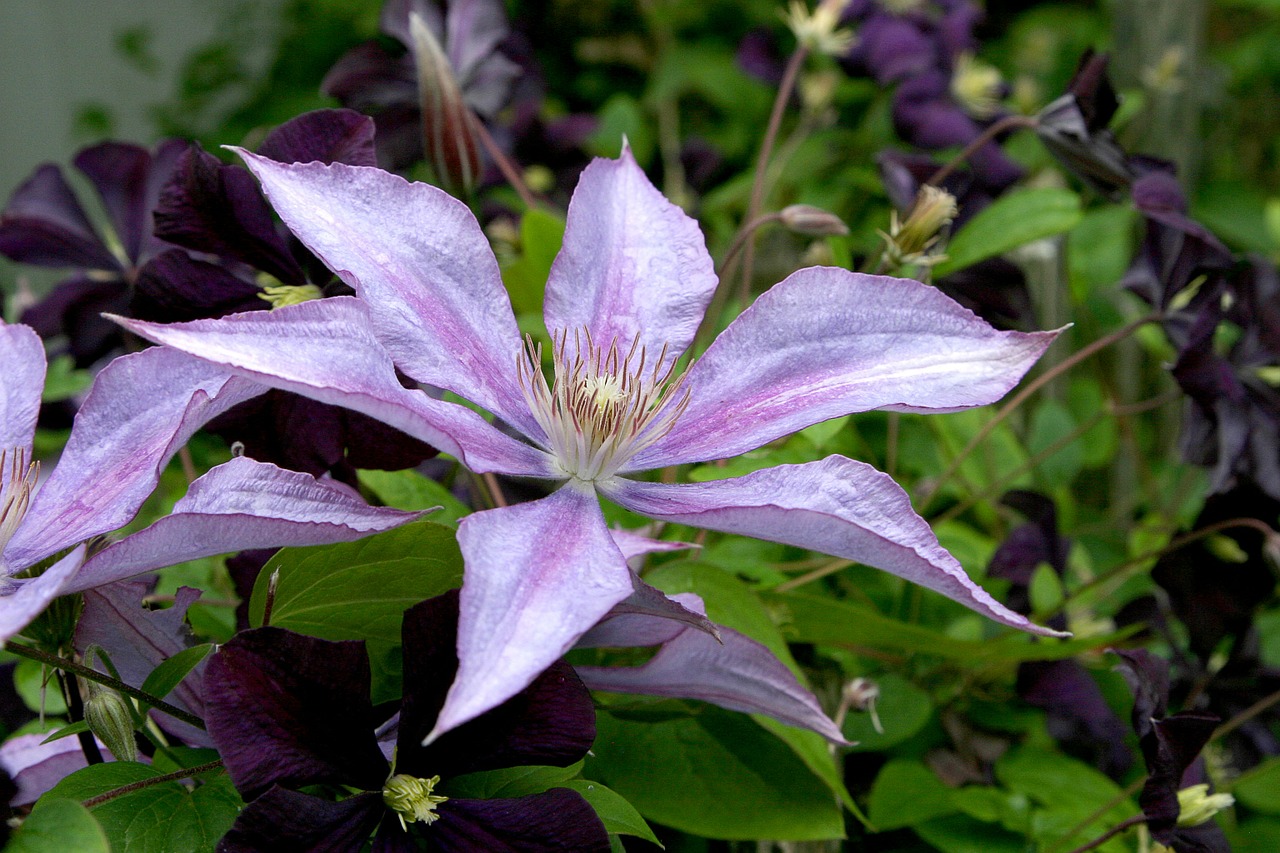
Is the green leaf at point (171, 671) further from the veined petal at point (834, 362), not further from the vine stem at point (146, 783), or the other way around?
the veined petal at point (834, 362)

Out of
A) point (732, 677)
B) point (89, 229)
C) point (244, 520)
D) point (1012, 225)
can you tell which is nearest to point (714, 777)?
point (732, 677)

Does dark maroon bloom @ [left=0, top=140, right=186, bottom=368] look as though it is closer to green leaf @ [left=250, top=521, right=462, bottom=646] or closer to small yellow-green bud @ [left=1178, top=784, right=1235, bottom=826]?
green leaf @ [left=250, top=521, right=462, bottom=646]

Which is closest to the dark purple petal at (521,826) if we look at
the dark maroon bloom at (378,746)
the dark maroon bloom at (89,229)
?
the dark maroon bloom at (378,746)

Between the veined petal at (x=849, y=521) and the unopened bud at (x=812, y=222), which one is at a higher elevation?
the veined petal at (x=849, y=521)

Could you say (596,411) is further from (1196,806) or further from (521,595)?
(1196,806)

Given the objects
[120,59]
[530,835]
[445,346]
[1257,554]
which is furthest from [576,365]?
[120,59]

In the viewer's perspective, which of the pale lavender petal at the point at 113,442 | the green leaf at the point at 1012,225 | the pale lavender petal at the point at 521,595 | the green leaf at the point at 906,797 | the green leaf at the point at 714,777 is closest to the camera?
the pale lavender petal at the point at 521,595
